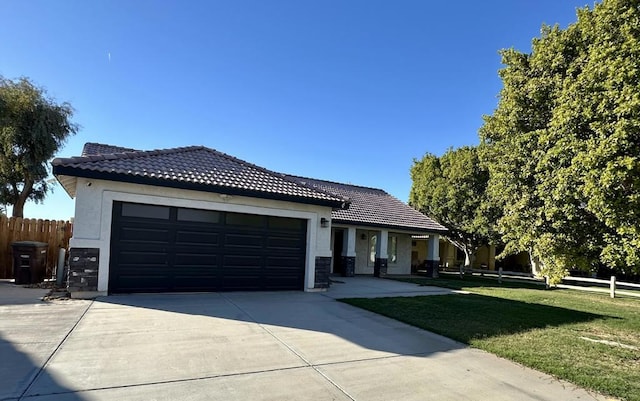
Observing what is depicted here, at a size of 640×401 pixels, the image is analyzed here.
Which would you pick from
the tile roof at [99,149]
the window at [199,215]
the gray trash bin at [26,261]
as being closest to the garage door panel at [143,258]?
the window at [199,215]

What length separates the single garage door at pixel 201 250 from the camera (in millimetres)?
9578

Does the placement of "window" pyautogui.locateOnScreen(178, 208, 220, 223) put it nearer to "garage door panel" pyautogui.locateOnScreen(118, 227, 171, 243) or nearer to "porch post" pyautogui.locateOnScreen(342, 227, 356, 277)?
"garage door panel" pyautogui.locateOnScreen(118, 227, 171, 243)

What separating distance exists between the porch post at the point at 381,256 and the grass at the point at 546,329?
674cm

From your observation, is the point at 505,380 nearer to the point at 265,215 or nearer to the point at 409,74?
the point at 265,215

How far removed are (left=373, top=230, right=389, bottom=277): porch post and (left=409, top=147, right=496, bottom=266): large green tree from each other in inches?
294

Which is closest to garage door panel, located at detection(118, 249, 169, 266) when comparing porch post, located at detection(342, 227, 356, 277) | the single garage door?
the single garage door

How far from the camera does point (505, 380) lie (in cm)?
497

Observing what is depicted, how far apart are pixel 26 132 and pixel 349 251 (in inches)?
672

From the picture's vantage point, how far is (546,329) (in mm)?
8164

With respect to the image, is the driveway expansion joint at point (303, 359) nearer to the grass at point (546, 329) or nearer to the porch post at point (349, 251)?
the grass at point (546, 329)

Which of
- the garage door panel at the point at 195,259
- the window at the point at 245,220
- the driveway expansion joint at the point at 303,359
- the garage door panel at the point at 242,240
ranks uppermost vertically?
the window at the point at 245,220

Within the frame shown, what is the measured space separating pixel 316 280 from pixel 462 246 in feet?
60.3

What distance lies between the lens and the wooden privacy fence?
11.9 m

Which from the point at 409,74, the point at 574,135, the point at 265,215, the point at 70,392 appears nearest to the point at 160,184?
the point at 265,215
